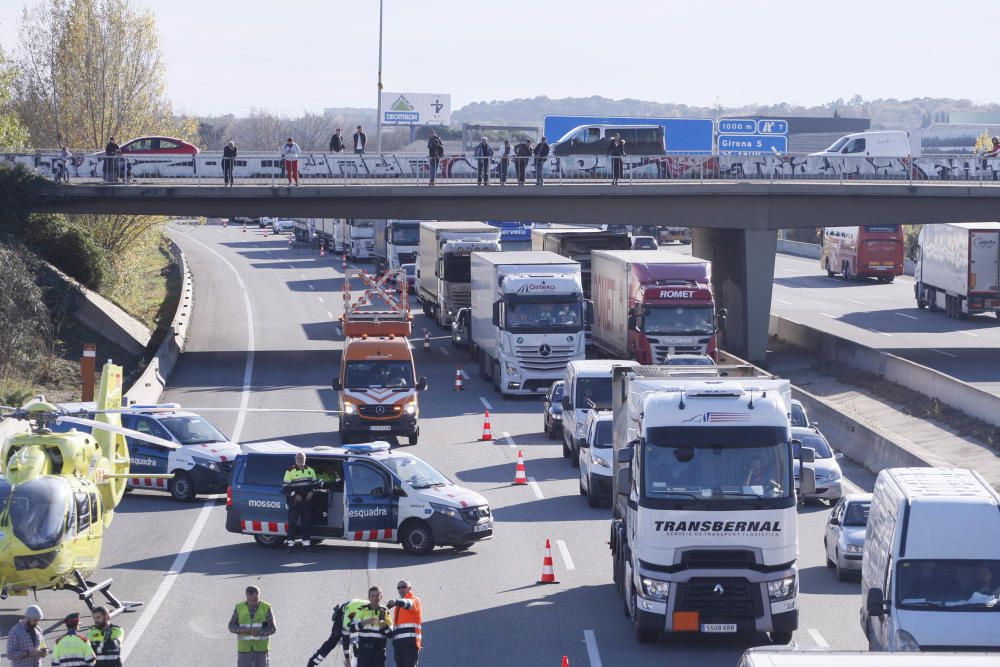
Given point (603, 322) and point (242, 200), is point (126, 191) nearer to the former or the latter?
point (242, 200)

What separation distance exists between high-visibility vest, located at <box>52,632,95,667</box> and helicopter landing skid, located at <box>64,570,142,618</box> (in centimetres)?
440

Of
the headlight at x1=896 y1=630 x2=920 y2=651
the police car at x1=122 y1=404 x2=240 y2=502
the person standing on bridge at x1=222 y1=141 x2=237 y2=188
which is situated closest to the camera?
the headlight at x1=896 y1=630 x2=920 y2=651

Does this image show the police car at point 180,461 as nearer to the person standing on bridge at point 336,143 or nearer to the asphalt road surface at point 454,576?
the asphalt road surface at point 454,576

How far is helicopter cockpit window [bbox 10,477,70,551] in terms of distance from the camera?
18016mm

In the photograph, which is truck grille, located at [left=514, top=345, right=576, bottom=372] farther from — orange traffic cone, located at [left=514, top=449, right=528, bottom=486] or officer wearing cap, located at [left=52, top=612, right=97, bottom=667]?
officer wearing cap, located at [left=52, top=612, right=97, bottom=667]

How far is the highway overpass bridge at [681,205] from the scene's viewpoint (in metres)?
48.2

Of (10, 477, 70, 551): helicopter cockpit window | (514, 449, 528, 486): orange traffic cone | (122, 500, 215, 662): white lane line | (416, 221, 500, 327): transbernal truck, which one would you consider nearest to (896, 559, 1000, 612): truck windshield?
(122, 500, 215, 662): white lane line

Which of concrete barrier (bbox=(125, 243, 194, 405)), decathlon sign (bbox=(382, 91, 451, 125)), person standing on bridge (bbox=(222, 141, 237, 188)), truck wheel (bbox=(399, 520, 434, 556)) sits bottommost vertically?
concrete barrier (bbox=(125, 243, 194, 405))

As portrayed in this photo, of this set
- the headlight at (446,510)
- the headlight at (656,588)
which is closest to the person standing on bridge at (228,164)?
the headlight at (446,510)

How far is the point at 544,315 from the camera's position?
4066 centimetres

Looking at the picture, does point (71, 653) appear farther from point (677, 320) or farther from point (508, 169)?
point (508, 169)

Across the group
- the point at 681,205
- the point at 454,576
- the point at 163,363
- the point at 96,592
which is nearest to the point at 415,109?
the point at 681,205

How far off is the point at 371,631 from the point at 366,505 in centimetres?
837

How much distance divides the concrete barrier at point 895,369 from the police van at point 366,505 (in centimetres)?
1613
